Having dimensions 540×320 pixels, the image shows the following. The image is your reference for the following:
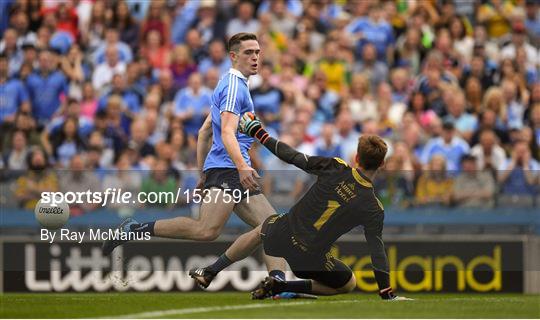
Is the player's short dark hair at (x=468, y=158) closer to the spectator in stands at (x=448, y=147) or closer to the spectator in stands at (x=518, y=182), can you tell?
the spectator in stands at (x=448, y=147)

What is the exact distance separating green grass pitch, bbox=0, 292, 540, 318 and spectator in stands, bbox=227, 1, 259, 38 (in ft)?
28.8

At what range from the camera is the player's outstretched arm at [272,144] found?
10.6m

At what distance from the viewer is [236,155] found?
437 inches

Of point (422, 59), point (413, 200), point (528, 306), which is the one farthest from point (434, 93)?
point (528, 306)

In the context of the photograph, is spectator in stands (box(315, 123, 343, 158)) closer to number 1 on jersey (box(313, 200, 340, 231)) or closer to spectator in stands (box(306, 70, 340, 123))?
spectator in stands (box(306, 70, 340, 123))

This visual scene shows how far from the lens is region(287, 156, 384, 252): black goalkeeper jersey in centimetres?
1091

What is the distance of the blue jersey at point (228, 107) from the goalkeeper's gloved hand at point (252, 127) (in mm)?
466

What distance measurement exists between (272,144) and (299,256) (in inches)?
39.2

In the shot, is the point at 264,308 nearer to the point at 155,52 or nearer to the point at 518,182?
the point at 518,182

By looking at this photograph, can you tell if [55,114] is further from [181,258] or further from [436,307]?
[436,307]

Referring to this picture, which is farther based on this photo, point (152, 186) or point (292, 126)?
point (292, 126)

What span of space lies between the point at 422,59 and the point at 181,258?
5383mm

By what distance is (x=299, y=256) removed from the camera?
11117 millimetres

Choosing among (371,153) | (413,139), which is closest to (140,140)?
(413,139)
